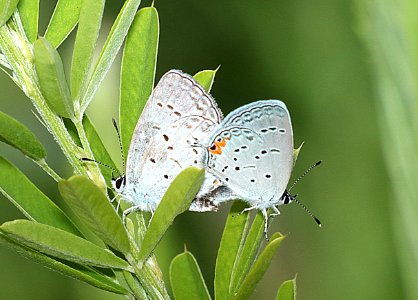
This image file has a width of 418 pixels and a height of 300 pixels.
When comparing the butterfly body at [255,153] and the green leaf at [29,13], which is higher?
the green leaf at [29,13]

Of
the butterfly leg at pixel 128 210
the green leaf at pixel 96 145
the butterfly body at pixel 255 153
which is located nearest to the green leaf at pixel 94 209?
the butterfly leg at pixel 128 210

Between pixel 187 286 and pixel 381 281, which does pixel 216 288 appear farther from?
pixel 381 281

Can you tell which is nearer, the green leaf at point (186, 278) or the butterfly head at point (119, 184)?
the green leaf at point (186, 278)

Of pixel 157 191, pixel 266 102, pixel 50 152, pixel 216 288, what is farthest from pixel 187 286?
pixel 50 152

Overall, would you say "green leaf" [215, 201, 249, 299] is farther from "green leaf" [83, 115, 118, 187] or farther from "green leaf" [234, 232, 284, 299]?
"green leaf" [83, 115, 118, 187]

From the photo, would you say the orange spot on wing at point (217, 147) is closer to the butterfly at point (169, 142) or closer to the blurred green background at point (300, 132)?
the butterfly at point (169, 142)

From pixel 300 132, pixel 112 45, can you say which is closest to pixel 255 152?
pixel 112 45

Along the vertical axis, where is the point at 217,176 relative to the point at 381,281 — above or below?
above

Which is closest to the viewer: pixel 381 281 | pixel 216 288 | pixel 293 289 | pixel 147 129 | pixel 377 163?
pixel 293 289
